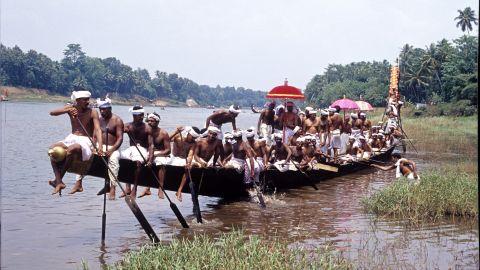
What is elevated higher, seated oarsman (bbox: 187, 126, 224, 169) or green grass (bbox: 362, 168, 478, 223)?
seated oarsman (bbox: 187, 126, 224, 169)

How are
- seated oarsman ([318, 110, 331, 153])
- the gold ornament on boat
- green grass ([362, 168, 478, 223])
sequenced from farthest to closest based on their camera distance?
seated oarsman ([318, 110, 331, 153])
green grass ([362, 168, 478, 223])
the gold ornament on boat

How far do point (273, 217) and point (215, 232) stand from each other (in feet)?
5.45

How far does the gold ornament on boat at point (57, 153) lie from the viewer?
316 inches

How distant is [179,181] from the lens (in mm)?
11078

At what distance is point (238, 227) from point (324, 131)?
805cm

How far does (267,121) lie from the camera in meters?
16.1

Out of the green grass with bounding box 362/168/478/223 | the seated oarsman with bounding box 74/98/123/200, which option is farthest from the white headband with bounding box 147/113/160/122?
the green grass with bounding box 362/168/478/223

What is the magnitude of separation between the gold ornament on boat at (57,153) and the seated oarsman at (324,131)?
410 inches

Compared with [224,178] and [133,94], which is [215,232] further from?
[133,94]

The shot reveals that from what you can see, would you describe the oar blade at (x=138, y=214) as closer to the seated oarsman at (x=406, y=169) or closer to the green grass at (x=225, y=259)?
the green grass at (x=225, y=259)

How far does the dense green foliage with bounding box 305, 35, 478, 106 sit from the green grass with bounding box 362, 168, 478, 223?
29888 mm

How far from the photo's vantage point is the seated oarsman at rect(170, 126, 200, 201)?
36.1 ft

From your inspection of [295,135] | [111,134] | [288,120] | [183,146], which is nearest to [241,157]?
[183,146]

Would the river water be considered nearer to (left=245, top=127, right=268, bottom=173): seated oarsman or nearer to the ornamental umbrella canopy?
(left=245, top=127, right=268, bottom=173): seated oarsman
